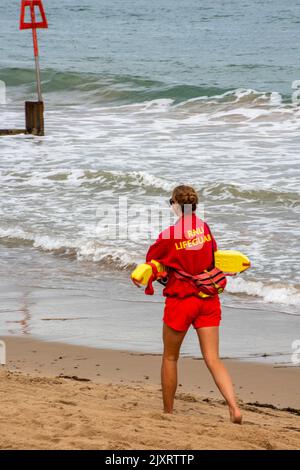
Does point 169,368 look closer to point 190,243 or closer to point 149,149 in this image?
point 190,243

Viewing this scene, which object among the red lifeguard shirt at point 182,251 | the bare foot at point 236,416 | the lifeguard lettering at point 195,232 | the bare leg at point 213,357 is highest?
the lifeguard lettering at point 195,232

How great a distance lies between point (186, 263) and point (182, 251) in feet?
0.25

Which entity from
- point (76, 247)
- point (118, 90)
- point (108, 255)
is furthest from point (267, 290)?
point (118, 90)

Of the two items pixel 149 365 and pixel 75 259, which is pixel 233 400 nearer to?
pixel 149 365

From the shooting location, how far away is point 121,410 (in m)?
5.64

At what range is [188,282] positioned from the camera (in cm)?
559

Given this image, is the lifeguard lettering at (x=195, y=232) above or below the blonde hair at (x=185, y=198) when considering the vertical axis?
below

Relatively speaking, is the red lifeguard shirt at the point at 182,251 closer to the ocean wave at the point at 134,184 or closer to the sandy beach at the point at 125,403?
the sandy beach at the point at 125,403

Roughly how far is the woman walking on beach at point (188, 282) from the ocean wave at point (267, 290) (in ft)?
11.4

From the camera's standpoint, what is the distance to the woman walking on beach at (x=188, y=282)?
5.57m

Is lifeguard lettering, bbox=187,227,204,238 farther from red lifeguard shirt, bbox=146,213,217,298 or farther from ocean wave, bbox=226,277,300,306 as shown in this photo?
ocean wave, bbox=226,277,300,306
